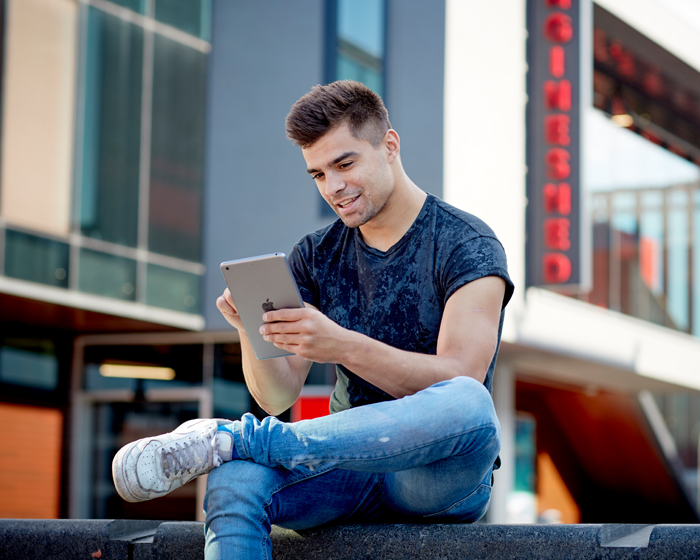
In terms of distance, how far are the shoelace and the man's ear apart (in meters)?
1.24

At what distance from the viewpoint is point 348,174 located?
2980 millimetres

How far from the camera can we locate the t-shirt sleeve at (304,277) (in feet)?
10.4

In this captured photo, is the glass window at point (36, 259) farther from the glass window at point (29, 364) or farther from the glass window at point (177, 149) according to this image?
the glass window at point (29, 364)

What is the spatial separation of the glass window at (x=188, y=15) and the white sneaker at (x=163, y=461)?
36.2 ft

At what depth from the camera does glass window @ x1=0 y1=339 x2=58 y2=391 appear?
39.4ft

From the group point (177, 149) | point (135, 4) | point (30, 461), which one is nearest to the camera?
point (135, 4)

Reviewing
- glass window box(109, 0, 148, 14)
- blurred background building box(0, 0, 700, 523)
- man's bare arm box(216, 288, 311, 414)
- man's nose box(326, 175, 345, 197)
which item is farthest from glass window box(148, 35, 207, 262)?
man's nose box(326, 175, 345, 197)

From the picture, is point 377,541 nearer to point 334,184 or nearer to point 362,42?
point 334,184

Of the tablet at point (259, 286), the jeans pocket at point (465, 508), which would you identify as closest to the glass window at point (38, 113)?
the tablet at point (259, 286)

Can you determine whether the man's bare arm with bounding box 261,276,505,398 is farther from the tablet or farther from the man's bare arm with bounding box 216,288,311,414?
the man's bare arm with bounding box 216,288,311,414

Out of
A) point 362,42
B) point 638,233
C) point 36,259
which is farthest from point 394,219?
point 638,233

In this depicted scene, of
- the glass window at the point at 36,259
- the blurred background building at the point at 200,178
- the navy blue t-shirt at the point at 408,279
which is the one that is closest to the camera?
the navy blue t-shirt at the point at 408,279

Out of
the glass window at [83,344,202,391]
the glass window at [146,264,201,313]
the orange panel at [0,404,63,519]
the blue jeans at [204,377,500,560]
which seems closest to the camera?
the blue jeans at [204,377,500,560]

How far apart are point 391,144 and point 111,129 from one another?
9.56 metres
